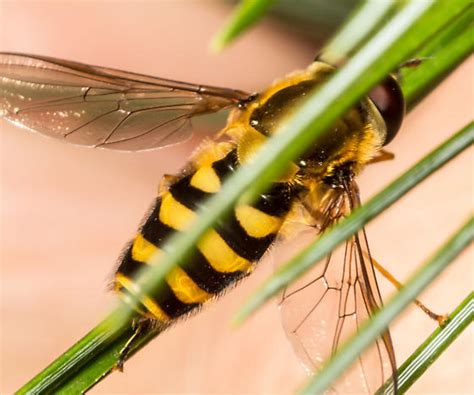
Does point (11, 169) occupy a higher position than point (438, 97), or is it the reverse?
point (11, 169)

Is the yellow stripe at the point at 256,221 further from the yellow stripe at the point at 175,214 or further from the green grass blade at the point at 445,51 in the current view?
the green grass blade at the point at 445,51

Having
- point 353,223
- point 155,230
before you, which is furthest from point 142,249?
point 353,223

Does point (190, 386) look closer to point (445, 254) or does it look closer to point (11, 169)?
point (11, 169)

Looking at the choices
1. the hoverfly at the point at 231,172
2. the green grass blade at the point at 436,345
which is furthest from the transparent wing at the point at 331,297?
the green grass blade at the point at 436,345

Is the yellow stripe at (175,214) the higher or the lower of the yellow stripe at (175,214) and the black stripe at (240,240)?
the higher

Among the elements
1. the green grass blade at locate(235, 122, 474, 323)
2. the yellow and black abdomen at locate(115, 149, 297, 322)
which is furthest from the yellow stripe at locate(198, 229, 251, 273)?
the green grass blade at locate(235, 122, 474, 323)

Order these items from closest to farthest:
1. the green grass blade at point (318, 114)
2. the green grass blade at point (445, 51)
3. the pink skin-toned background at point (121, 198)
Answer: the green grass blade at point (318, 114), the green grass blade at point (445, 51), the pink skin-toned background at point (121, 198)

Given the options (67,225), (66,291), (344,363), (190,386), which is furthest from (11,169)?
(344,363)
